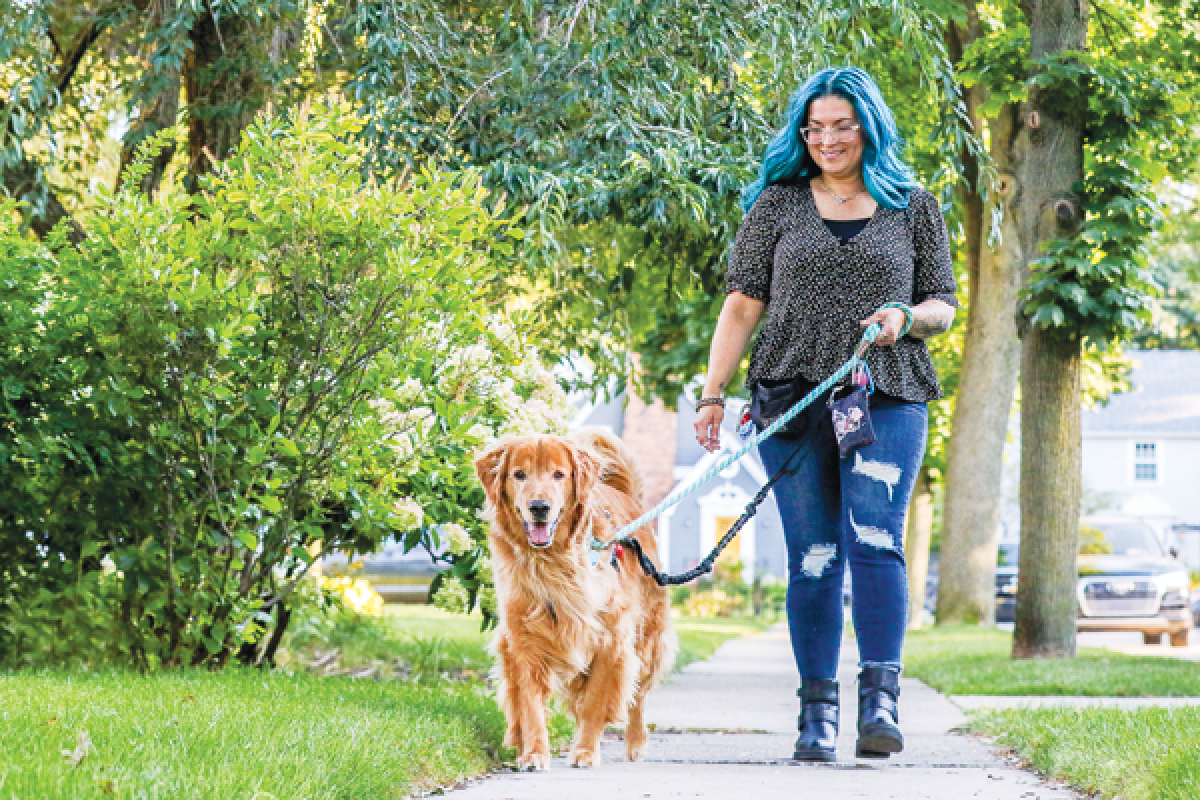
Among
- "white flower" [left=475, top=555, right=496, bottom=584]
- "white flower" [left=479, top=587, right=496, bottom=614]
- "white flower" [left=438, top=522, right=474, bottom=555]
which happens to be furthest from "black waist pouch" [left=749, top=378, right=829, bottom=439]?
"white flower" [left=479, top=587, right=496, bottom=614]

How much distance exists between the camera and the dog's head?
16.2ft

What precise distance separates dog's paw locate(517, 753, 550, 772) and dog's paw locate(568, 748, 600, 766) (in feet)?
0.54

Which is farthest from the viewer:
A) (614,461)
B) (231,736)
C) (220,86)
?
(220,86)

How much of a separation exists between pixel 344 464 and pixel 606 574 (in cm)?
150

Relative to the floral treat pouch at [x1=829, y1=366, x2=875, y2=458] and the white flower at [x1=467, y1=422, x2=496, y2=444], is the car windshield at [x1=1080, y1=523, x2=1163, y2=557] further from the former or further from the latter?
the floral treat pouch at [x1=829, y1=366, x2=875, y2=458]

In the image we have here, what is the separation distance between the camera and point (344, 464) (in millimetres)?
6184

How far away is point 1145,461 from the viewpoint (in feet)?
166

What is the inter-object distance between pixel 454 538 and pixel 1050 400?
5936 millimetres

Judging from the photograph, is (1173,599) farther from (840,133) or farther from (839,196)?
(840,133)

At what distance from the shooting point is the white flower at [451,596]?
741 cm

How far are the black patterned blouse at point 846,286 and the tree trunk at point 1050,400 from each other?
682 cm

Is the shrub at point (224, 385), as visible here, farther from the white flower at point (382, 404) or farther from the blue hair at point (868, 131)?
the blue hair at point (868, 131)

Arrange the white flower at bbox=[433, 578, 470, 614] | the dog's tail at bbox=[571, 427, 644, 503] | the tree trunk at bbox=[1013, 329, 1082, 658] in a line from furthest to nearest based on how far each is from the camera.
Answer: the tree trunk at bbox=[1013, 329, 1082, 658] → the white flower at bbox=[433, 578, 470, 614] → the dog's tail at bbox=[571, 427, 644, 503]

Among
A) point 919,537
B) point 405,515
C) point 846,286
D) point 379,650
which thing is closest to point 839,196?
point 846,286
